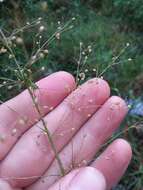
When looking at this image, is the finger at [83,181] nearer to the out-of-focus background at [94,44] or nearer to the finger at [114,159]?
the finger at [114,159]

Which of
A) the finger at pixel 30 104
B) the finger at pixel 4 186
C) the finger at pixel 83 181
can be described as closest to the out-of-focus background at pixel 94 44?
the finger at pixel 30 104

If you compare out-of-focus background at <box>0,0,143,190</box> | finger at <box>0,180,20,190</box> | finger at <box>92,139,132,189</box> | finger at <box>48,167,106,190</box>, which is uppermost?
finger at <box>48,167,106,190</box>

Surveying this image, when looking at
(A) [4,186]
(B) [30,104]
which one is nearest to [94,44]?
(B) [30,104]

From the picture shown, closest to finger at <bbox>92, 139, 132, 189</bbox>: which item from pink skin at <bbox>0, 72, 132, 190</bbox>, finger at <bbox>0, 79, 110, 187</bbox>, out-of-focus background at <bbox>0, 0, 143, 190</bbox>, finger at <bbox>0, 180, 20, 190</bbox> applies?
pink skin at <bbox>0, 72, 132, 190</bbox>

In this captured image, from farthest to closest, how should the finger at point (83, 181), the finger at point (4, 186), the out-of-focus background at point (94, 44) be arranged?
the out-of-focus background at point (94, 44), the finger at point (4, 186), the finger at point (83, 181)

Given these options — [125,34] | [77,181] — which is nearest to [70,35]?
[125,34]

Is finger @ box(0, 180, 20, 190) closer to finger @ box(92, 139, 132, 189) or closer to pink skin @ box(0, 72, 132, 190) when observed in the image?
pink skin @ box(0, 72, 132, 190)
